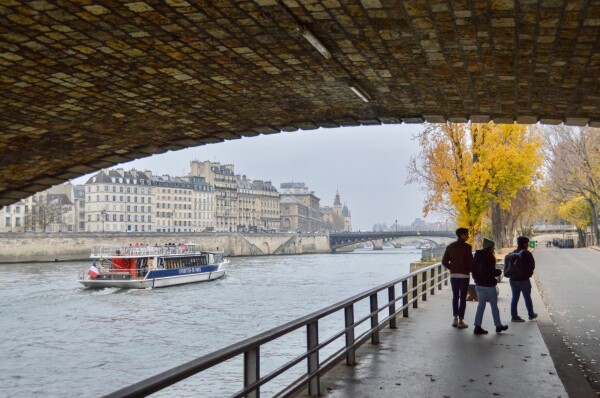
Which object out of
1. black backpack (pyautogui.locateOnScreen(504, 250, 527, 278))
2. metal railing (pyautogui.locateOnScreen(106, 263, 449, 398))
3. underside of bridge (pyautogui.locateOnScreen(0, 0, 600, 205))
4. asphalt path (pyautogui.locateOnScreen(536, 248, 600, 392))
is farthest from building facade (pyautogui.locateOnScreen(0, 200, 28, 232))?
metal railing (pyautogui.locateOnScreen(106, 263, 449, 398))

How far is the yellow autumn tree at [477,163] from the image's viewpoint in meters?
30.0

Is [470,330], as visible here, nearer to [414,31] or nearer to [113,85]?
[414,31]

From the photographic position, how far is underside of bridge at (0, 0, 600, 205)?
6.88 m

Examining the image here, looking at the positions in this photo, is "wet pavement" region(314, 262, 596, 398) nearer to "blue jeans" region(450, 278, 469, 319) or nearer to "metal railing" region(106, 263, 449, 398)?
"metal railing" region(106, 263, 449, 398)

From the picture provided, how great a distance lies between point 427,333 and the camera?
11.4 m

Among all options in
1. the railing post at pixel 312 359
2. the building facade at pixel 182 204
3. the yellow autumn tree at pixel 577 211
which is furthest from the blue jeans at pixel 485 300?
the building facade at pixel 182 204

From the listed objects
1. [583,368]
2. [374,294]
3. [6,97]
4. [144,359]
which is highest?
[6,97]

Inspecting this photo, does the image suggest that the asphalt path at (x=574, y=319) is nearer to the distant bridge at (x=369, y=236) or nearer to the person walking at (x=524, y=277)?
the person walking at (x=524, y=277)

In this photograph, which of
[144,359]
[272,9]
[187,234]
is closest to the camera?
[272,9]

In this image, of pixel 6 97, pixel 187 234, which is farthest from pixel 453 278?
pixel 187 234

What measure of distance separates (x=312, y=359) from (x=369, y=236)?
108 metres

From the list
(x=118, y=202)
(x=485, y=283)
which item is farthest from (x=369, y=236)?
(x=485, y=283)

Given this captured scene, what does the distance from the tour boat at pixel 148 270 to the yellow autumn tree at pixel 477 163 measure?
97.7 feet

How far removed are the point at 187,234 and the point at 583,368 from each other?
3736 inches
